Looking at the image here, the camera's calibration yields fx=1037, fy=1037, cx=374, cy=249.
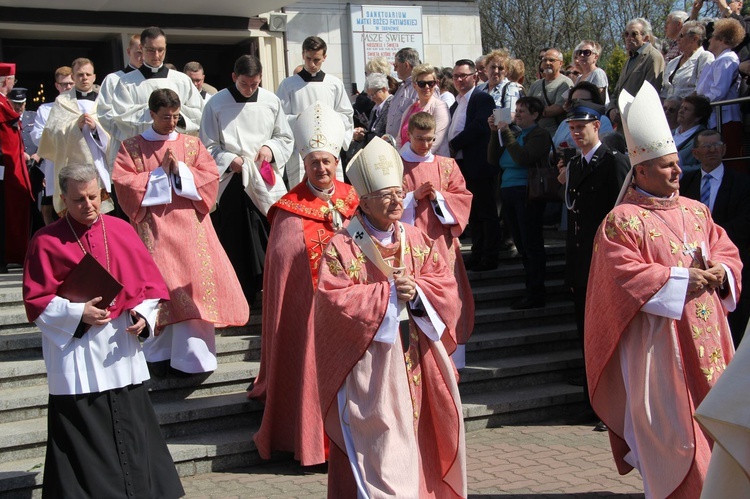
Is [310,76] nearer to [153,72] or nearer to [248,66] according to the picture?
[248,66]

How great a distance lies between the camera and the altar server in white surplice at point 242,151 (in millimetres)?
8453

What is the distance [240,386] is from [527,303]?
292 cm

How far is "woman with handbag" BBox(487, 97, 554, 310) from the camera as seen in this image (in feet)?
30.1

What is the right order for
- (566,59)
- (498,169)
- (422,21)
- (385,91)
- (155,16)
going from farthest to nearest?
(566,59) → (422,21) → (155,16) → (385,91) → (498,169)

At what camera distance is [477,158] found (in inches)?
387

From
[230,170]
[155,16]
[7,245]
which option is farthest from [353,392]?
[155,16]

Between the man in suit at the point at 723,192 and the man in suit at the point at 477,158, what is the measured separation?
7.70 feet

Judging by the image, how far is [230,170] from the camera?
27.5 ft

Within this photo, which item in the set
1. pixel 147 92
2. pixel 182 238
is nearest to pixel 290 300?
pixel 182 238

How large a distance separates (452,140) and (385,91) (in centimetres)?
150

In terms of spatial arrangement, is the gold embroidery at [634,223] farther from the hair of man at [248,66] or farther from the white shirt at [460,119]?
the white shirt at [460,119]

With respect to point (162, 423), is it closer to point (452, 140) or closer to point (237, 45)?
point (452, 140)

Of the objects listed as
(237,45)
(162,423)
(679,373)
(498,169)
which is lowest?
(162,423)

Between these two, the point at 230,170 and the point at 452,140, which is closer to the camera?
the point at 230,170
